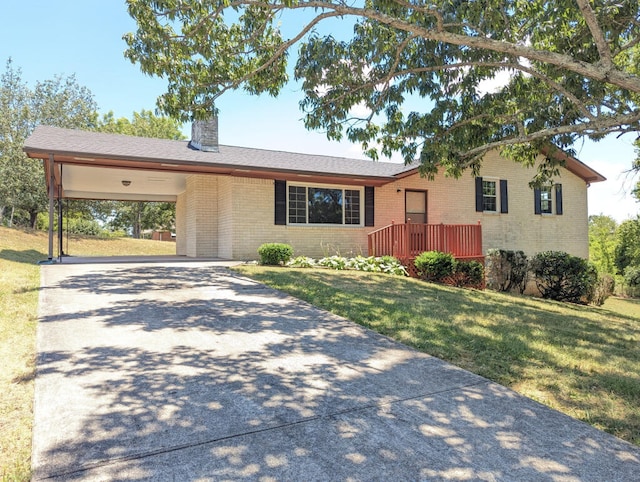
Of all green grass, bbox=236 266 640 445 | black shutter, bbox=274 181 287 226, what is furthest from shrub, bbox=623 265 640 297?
black shutter, bbox=274 181 287 226

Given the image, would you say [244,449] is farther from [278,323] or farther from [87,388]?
[278,323]

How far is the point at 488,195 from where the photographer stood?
17.3m

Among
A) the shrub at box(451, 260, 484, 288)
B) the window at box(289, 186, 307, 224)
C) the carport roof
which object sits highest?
the carport roof

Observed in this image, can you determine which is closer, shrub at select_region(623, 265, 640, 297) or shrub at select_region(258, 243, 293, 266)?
shrub at select_region(258, 243, 293, 266)

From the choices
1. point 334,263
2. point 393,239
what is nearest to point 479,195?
point 393,239

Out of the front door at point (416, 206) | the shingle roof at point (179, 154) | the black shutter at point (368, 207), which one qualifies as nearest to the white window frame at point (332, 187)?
the black shutter at point (368, 207)

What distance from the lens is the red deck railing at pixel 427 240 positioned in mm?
12625

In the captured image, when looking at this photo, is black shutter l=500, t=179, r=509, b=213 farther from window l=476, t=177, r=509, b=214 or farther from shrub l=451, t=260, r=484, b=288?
shrub l=451, t=260, r=484, b=288

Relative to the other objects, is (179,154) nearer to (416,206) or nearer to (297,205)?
(297,205)

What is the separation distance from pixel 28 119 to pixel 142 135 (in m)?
8.48

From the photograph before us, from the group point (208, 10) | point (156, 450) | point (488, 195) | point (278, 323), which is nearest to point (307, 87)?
point (208, 10)

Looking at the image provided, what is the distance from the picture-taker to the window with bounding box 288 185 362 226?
46.8 feet

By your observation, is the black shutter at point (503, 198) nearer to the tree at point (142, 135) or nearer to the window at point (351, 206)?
the window at point (351, 206)

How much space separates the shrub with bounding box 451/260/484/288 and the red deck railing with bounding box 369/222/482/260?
40.0 inches
